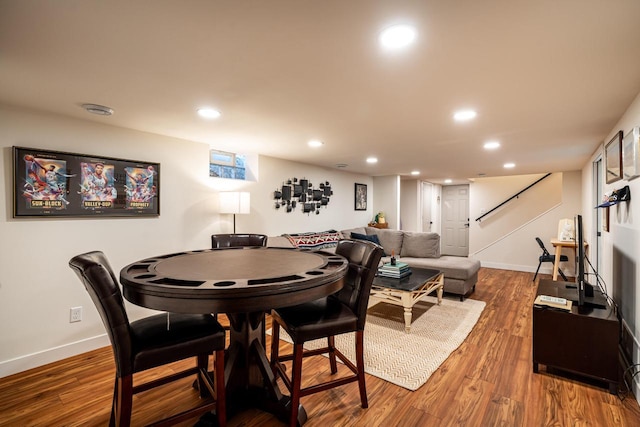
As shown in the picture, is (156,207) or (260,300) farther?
(156,207)

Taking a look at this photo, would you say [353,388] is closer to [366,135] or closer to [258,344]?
Answer: [258,344]

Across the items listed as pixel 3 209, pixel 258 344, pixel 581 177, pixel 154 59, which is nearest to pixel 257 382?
pixel 258 344

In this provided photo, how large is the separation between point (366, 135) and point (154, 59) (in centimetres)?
212

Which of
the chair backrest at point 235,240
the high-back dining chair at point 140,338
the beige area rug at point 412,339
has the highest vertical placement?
the chair backrest at point 235,240

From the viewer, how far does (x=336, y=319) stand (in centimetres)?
179

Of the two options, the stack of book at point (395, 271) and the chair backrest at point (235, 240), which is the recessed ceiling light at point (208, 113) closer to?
the chair backrest at point (235, 240)

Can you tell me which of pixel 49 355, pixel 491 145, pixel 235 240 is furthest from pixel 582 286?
pixel 49 355

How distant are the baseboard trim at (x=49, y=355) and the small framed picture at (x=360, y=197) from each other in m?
4.79

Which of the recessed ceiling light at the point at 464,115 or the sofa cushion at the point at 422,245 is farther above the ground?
the recessed ceiling light at the point at 464,115

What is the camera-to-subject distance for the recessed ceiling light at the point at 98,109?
2307 mm

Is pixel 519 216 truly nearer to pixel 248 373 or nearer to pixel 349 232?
pixel 349 232

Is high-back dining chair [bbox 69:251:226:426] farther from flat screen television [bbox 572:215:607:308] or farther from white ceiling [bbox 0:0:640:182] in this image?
flat screen television [bbox 572:215:607:308]

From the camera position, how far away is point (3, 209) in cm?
233

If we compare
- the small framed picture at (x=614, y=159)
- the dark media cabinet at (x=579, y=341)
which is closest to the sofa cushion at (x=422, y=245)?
the small framed picture at (x=614, y=159)
